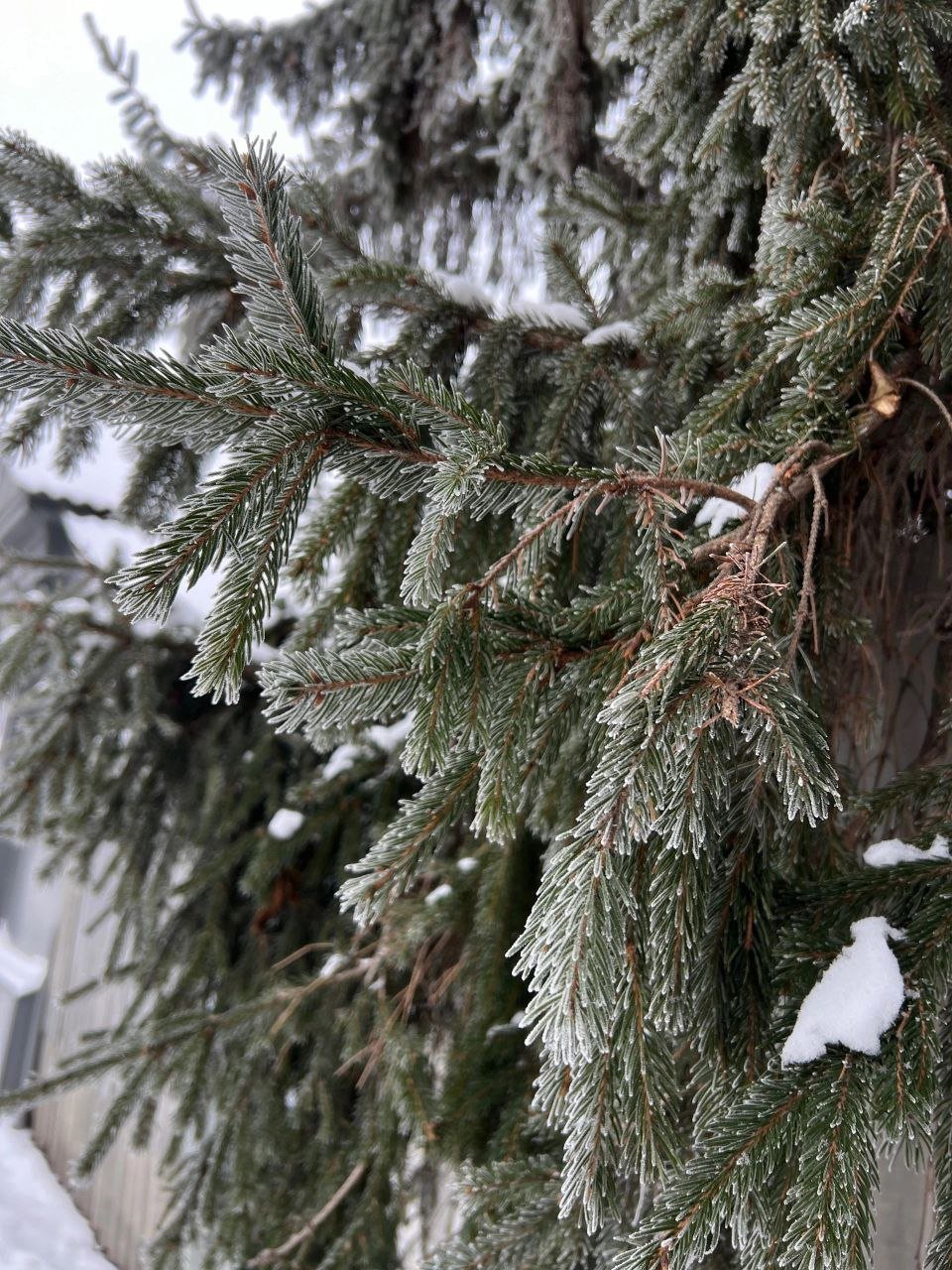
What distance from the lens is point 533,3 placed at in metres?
2.25

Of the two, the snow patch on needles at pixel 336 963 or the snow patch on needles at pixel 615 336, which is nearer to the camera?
the snow patch on needles at pixel 615 336

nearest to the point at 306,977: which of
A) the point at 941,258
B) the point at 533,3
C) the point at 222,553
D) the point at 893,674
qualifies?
the point at 893,674

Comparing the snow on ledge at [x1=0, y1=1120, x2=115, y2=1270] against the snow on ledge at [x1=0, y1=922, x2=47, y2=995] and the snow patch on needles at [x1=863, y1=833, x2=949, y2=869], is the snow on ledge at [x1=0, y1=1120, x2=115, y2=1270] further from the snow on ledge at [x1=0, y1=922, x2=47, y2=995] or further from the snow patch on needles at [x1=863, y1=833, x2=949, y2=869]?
the snow patch on needles at [x1=863, y1=833, x2=949, y2=869]

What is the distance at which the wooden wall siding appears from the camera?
4039 mm

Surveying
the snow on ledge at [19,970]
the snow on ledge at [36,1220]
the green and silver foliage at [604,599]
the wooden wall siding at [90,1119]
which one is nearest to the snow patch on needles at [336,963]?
the green and silver foliage at [604,599]

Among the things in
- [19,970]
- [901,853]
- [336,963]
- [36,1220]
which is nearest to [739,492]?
[901,853]

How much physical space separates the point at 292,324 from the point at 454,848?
69.3 inches

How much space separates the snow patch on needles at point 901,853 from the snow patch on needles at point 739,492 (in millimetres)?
354

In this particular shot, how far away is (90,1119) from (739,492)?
16.7 ft

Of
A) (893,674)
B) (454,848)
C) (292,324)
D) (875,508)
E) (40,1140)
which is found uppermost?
(875,508)

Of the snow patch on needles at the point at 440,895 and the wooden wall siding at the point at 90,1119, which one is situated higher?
the snow patch on needles at the point at 440,895

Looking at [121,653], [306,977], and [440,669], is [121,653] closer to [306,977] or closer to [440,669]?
[306,977]

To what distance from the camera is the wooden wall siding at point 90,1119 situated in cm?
404

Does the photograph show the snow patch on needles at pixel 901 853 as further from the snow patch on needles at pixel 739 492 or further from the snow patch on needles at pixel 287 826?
the snow patch on needles at pixel 287 826
